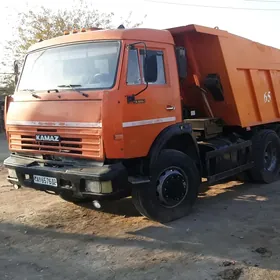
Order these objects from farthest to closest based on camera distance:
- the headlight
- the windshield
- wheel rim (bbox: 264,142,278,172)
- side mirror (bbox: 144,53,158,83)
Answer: wheel rim (bbox: 264,142,278,172) < side mirror (bbox: 144,53,158,83) < the windshield < the headlight

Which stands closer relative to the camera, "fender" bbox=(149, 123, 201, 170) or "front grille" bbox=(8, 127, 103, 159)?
"front grille" bbox=(8, 127, 103, 159)

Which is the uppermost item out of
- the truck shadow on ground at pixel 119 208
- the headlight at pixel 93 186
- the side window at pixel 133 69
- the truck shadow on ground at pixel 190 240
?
the side window at pixel 133 69

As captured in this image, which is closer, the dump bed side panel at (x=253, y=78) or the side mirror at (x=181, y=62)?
the side mirror at (x=181, y=62)

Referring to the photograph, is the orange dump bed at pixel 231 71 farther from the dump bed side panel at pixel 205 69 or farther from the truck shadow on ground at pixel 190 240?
the truck shadow on ground at pixel 190 240

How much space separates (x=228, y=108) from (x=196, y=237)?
280 cm

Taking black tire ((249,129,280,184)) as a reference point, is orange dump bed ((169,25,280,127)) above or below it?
above

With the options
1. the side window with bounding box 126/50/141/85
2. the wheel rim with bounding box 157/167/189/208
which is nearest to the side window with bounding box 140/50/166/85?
the side window with bounding box 126/50/141/85

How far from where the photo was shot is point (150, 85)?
5258 mm

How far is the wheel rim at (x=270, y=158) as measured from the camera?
7953mm

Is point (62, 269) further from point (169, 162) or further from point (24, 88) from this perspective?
point (24, 88)

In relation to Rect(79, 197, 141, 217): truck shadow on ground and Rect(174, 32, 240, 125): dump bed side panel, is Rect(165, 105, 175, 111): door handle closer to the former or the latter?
Rect(174, 32, 240, 125): dump bed side panel

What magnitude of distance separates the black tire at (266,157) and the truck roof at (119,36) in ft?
10.2

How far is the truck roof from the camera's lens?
5.10 m

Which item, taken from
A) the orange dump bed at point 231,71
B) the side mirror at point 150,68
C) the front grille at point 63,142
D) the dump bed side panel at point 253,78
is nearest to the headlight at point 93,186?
the front grille at point 63,142
